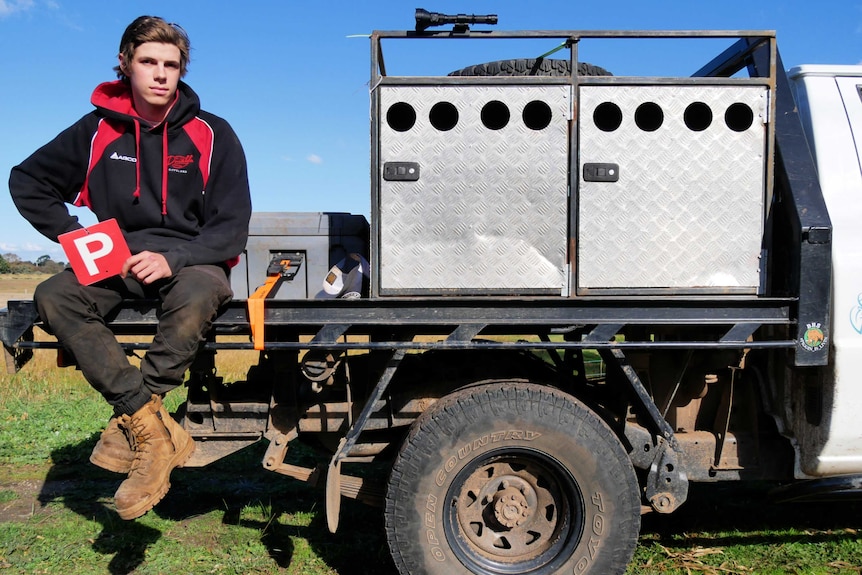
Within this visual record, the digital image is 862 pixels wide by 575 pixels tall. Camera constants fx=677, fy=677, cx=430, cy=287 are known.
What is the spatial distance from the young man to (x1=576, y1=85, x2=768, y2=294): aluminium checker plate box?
178 centimetres

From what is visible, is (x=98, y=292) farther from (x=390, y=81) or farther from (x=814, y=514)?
(x=814, y=514)

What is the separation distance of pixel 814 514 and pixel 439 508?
9.40ft

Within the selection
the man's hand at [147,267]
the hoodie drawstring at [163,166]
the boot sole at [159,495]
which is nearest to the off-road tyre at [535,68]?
the hoodie drawstring at [163,166]

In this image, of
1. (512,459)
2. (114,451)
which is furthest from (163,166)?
(512,459)

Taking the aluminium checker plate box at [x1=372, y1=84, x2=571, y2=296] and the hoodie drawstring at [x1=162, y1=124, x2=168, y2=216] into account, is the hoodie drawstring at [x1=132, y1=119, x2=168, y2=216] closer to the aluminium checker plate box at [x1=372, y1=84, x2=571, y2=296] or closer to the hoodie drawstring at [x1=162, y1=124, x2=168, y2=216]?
the hoodie drawstring at [x1=162, y1=124, x2=168, y2=216]

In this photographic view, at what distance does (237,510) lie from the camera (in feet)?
15.9

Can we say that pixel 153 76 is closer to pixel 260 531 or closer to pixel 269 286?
pixel 269 286

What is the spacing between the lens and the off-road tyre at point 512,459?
3363 mm

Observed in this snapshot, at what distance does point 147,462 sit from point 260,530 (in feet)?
4.88

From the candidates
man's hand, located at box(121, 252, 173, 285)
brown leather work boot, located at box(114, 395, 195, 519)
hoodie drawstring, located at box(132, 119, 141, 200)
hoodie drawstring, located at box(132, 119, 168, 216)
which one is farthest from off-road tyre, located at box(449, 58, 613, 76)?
brown leather work boot, located at box(114, 395, 195, 519)

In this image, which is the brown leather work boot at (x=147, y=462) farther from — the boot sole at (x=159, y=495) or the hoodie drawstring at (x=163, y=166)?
the hoodie drawstring at (x=163, y=166)

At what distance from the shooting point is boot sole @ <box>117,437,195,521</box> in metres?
3.04

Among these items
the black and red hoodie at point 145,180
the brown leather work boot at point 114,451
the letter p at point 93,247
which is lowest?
the brown leather work boot at point 114,451

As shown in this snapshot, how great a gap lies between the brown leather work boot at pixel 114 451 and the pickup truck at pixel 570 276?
Result: 1.69 ft
